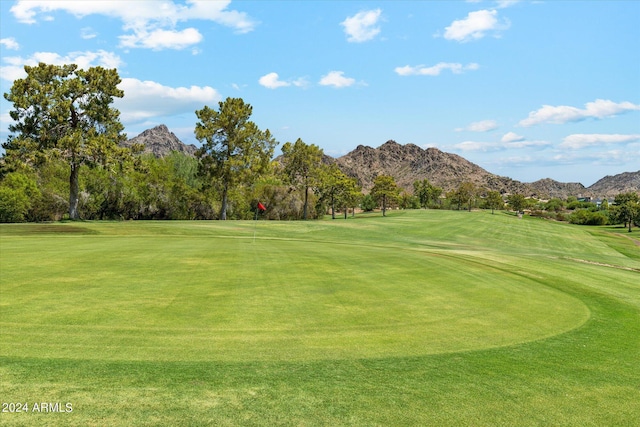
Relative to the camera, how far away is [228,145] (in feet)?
221

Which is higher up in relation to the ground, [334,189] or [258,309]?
[334,189]

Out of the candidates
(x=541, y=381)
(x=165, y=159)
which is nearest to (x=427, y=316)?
(x=541, y=381)

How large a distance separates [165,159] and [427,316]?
251 feet

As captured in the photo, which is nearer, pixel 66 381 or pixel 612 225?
pixel 66 381

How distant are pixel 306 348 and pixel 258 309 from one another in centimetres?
261

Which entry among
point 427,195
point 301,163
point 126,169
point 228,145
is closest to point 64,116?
point 126,169

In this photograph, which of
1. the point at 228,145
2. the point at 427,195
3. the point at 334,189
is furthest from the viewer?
the point at 427,195

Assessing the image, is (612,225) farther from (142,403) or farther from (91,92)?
(142,403)

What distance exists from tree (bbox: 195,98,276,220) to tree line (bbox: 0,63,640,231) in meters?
0.16

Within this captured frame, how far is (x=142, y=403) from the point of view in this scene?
5.61 metres

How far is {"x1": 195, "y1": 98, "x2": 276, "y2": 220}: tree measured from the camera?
2606 inches

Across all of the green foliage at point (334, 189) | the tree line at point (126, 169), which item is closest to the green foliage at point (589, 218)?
the tree line at point (126, 169)

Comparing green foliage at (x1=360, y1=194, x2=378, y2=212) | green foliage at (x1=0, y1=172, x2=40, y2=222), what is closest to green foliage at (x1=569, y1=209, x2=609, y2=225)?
green foliage at (x1=360, y1=194, x2=378, y2=212)

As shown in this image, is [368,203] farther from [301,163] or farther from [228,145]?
[228,145]
